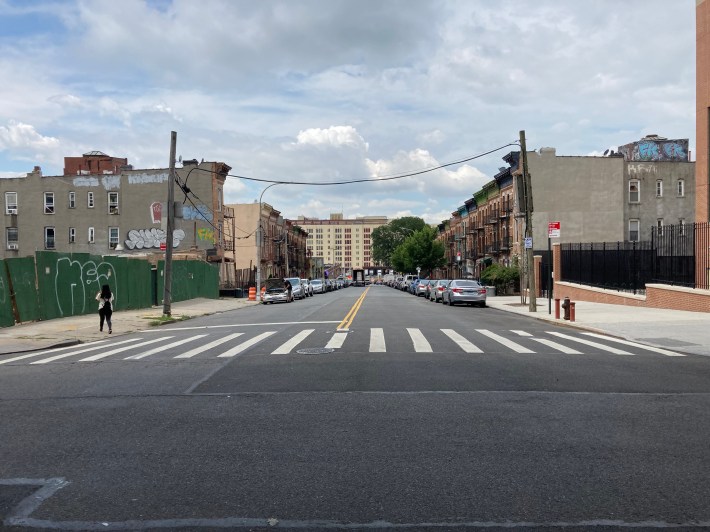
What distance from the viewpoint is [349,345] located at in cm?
1411

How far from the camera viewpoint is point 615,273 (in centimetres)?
3331

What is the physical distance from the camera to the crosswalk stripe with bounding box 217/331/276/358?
13.0 meters

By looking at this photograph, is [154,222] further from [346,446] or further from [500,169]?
[346,446]

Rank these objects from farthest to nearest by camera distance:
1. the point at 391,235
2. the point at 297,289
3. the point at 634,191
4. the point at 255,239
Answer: the point at 391,235
the point at 255,239
the point at 634,191
the point at 297,289

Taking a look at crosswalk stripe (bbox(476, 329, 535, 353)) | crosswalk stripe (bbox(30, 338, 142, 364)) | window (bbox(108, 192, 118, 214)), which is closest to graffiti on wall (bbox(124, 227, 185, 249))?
window (bbox(108, 192, 118, 214))

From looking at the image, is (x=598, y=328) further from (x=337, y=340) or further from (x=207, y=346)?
(x=207, y=346)

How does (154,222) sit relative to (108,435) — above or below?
above

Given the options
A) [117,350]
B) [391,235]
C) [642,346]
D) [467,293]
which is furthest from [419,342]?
[391,235]

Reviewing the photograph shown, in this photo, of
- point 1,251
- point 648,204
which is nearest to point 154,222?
→ point 1,251

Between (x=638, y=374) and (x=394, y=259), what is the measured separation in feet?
329

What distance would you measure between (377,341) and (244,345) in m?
3.09

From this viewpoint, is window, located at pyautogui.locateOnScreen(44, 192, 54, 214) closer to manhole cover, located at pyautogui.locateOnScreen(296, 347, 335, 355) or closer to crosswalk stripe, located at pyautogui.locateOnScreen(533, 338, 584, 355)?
manhole cover, located at pyautogui.locateOnScreen(296, 347, 335, 355)

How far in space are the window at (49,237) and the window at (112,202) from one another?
5.75 metres

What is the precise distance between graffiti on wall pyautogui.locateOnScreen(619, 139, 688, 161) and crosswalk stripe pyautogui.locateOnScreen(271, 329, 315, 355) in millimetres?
47455
